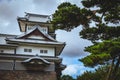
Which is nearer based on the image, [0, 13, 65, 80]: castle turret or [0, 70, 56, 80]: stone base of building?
[0, 70, 56, 80]: stone base of building

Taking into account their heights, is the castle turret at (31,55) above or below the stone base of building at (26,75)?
above

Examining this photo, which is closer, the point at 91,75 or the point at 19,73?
the point at 19,73

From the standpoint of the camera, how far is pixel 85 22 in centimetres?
1314

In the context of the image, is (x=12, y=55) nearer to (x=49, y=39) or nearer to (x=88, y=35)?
(x=49, y=39)

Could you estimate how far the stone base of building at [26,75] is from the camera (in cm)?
2966

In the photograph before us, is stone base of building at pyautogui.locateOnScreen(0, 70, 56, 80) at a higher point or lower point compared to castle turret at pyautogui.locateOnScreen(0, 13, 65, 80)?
lower

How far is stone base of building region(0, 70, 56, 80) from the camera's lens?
2966cm

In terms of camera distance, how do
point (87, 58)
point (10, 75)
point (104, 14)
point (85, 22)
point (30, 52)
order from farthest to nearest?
point (30, 52) → point (10, 75) → point (104, 14) → point (85, 22) → point (87, 58)

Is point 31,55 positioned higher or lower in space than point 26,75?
higher

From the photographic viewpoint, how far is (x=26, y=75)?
99.2ft

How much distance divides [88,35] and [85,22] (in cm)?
102

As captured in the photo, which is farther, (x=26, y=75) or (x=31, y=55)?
(x=31, y=55)

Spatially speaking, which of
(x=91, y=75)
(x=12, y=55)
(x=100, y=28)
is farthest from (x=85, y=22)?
(x=91, y=75)

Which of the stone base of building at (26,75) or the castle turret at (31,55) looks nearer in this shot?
the stone base of building at (26,75)
